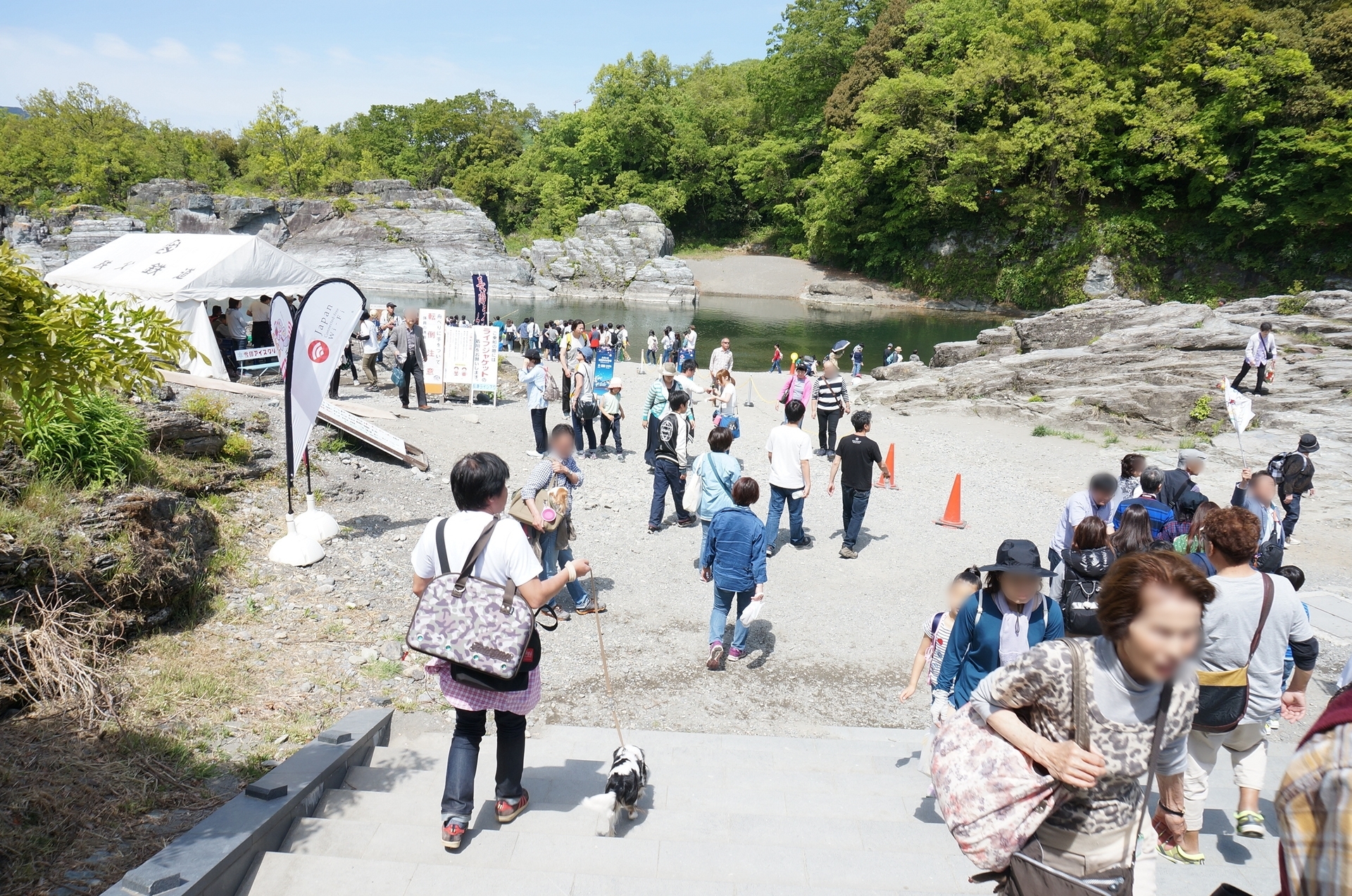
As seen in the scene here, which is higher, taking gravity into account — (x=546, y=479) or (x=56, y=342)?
(x=56, y=342)

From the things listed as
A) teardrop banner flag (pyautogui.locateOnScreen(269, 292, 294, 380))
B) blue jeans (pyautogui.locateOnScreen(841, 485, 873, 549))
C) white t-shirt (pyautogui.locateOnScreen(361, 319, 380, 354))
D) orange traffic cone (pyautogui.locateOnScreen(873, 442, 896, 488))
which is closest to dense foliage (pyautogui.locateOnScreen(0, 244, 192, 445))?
blue jeans (pyautogui.locateOnScreen(841, 485, 873, 549))

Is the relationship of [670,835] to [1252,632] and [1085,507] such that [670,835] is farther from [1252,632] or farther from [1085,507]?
[1085,507]

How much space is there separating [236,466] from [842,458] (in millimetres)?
6761

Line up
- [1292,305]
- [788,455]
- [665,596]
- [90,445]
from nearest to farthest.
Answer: [90,445] < [665,596] < [788,455] < [1292,305]

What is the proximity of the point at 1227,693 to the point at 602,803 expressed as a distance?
2882 mm

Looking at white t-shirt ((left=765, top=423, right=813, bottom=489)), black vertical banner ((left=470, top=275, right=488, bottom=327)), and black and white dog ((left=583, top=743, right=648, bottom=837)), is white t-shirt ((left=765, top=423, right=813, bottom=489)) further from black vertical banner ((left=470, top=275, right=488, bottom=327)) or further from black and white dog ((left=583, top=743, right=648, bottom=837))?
black vertical banner ((left=470, top=275, right=488, bottom=327))

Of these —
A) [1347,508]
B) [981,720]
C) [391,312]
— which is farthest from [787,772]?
[391,312]

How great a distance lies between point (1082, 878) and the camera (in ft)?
6.94

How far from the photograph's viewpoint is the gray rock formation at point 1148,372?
15.0 m

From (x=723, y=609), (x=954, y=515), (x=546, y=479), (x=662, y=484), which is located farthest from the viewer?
(x=954, y=515)

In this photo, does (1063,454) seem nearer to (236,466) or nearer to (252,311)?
(236,466)

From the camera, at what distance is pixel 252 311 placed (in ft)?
52.6

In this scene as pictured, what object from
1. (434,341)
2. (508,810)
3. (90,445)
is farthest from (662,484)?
(434,341)

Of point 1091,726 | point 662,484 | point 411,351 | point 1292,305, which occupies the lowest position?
point 662,484
